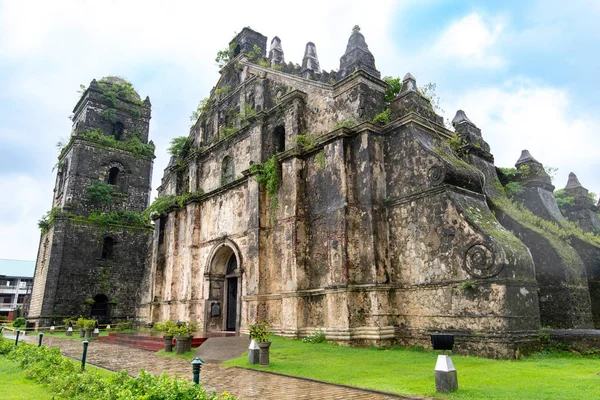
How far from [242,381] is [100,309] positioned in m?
21.9

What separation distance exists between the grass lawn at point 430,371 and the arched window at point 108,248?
762 inches

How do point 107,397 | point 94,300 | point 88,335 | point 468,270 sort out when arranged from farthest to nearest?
point 94,300
point 88,335
point 468,270
point 107,397

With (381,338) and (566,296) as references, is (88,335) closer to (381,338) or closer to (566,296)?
(381,338)

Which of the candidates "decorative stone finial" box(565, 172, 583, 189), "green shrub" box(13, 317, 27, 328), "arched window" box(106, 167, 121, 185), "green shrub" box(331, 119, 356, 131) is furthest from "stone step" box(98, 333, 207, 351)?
Answer: "decorative stone finial" box(565, 172, 583, 189)

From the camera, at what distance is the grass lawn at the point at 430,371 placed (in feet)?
19.2

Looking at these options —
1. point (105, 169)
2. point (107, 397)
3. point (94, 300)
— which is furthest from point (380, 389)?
point (105, 169)

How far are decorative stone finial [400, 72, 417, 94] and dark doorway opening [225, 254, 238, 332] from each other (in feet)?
30.0

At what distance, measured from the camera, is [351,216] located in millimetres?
12094

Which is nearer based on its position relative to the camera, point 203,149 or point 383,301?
point 383,301

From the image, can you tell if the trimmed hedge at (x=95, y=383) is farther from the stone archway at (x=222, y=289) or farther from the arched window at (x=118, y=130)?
the arched window at (x=118, y=130)

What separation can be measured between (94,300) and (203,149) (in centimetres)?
1232

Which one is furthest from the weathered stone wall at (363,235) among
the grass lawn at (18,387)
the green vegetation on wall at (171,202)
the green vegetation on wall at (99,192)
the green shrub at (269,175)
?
the green vegetation on wall at (99,192)

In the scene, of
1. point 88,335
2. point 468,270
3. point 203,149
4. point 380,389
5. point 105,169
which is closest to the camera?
point 380,389

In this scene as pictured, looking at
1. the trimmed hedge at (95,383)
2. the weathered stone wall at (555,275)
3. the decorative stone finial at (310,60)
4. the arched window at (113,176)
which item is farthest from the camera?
the arched window at (113,176)
